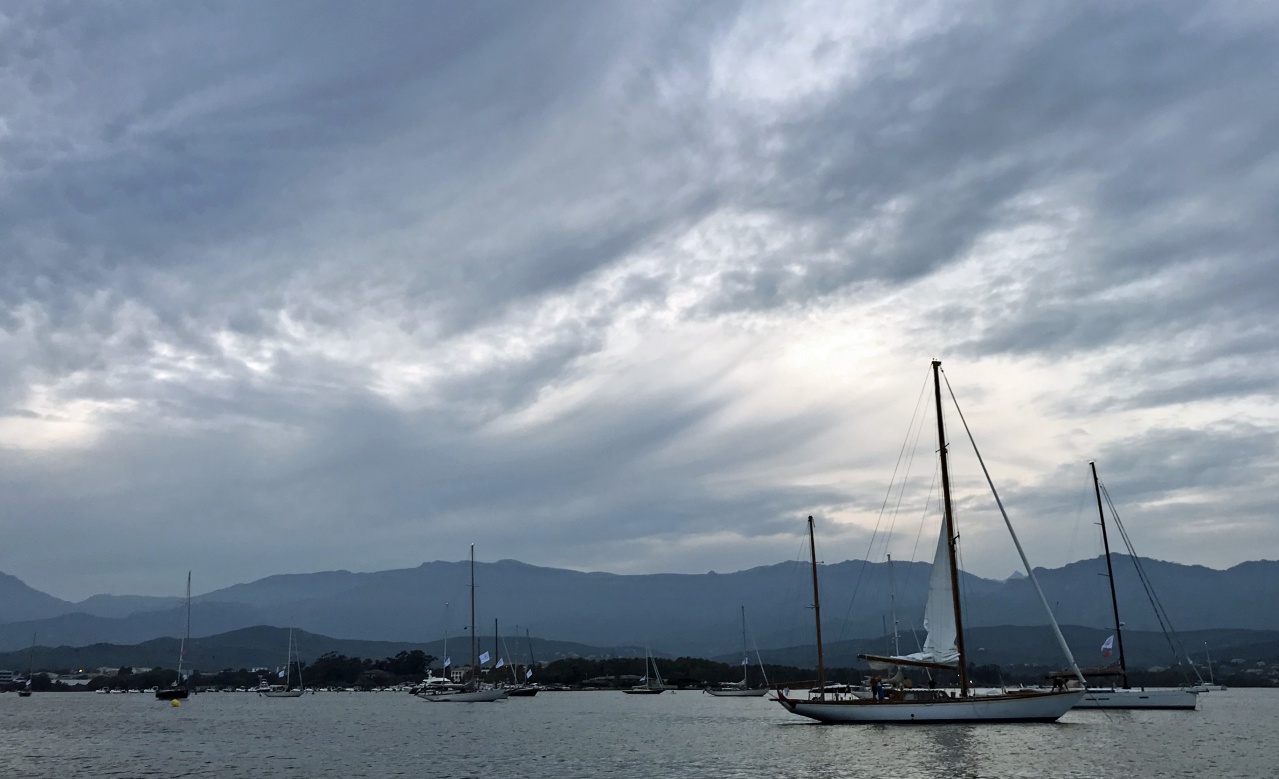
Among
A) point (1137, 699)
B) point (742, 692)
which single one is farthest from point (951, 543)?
point (742, 692)

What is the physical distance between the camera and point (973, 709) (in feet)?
216

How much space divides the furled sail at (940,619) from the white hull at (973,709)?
349 centimetres

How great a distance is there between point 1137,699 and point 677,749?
5385cm

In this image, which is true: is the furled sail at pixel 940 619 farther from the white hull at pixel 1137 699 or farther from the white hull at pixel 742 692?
the white hull at pixel 742 692

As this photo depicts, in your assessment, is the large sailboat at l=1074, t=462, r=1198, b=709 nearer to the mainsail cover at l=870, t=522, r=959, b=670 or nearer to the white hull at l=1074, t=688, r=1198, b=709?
the white hull at l=1074, t=688, r=1198, b=709

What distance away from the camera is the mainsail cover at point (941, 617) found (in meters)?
70.8

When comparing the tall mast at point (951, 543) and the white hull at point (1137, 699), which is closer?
the tall mast at point (951, 543)

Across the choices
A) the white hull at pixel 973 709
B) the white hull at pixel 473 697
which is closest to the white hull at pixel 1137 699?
the white hull at pixel 973 709

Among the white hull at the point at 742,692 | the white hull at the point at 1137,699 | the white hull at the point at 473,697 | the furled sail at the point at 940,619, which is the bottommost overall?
the white hull at the point at 742,692

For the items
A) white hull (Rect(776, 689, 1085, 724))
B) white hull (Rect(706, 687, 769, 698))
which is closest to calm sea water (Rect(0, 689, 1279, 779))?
white hull (Rect(776, 689, 1085, 724))

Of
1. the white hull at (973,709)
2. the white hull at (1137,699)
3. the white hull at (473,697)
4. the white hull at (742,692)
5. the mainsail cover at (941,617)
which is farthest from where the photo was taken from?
the white hull at (742,692)

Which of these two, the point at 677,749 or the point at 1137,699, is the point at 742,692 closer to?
the point at 1137,699

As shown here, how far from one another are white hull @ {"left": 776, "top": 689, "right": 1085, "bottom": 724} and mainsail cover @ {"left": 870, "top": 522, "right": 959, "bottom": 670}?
3.58 m

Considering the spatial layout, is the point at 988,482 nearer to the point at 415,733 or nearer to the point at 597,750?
the point at 597,750
